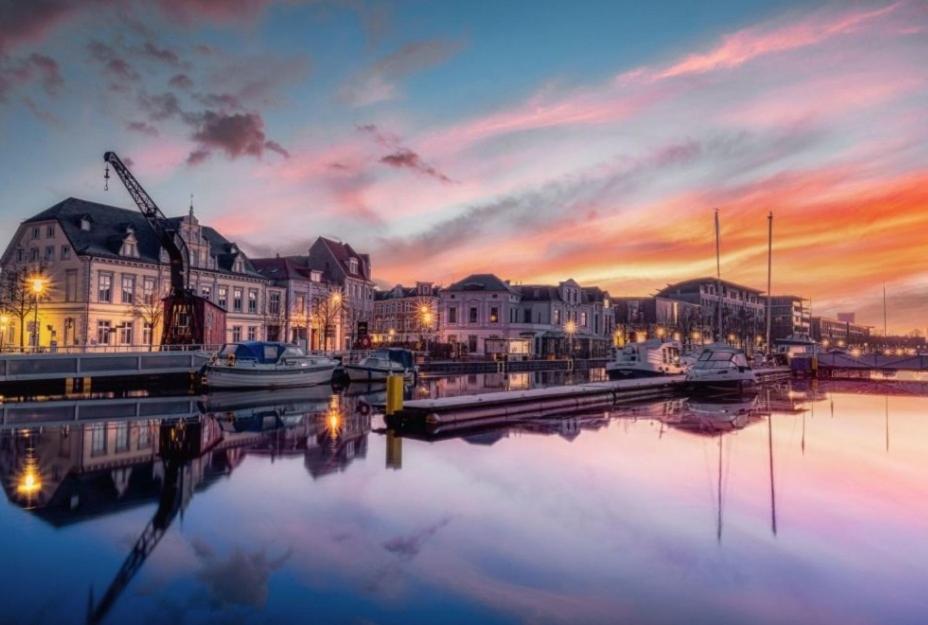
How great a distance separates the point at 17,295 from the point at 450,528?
54.0m

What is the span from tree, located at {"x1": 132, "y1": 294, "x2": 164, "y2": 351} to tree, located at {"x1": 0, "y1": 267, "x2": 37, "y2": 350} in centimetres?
738

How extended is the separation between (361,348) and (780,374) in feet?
134

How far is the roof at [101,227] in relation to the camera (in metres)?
51.1

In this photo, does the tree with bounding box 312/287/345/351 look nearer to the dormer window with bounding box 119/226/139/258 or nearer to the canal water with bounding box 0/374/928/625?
the dormer window with bounding box 119/226/139/258

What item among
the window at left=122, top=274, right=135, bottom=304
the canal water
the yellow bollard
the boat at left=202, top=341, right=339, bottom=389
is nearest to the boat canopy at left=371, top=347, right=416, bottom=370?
the boat at left=202, top=341, right=339, bottom=389

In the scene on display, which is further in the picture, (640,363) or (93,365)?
(640,363)

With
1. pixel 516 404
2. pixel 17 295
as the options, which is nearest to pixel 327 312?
pixel 17 295

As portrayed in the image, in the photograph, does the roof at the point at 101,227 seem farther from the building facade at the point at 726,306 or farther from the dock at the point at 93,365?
the building facade at the point at 726,306

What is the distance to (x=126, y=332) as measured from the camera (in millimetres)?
52625

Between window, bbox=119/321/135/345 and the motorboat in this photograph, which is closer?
the motorboat

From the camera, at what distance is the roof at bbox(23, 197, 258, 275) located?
51.1 meters

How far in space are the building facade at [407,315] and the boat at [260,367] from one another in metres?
46.3

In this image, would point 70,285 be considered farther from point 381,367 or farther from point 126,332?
point 381,367

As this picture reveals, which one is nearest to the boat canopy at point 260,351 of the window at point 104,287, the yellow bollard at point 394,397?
the yellow bollard at point 394,397
